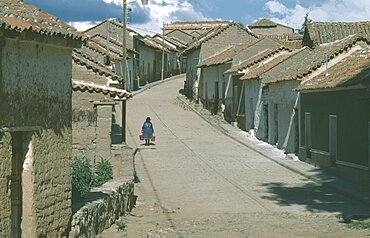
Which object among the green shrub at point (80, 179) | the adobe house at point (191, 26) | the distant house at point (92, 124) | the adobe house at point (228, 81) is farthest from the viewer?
the adobe house at point (191, 26)

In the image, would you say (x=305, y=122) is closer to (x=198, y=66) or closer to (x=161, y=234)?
(x=161, y=234)

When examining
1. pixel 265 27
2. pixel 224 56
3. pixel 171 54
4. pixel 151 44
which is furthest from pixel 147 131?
pixel 265 27

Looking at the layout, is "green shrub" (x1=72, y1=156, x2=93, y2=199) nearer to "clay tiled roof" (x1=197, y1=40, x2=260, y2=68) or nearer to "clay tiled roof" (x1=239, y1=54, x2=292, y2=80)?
"clay tiled roof" (x1=239, y1=54, x2=292, y2=80)

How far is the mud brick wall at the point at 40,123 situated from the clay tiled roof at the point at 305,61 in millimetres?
19483

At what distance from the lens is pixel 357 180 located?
22672mm

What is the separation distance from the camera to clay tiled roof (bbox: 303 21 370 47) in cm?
3919

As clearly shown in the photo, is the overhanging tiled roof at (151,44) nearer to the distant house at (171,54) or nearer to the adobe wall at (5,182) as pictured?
the distant house at (171,54)

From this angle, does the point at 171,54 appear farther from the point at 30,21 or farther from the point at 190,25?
the point at 30,21

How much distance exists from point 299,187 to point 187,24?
8641cm

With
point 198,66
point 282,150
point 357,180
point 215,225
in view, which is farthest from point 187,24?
point 215,225

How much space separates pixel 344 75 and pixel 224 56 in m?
23.9

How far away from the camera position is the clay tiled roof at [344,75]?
2294cm

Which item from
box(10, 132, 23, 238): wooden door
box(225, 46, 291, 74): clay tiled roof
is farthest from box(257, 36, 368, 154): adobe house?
box(10, 132, 23, 238): wooden door

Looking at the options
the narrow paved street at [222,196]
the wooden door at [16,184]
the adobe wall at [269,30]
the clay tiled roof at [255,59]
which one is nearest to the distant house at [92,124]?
the narrow paved street at [222,196]
